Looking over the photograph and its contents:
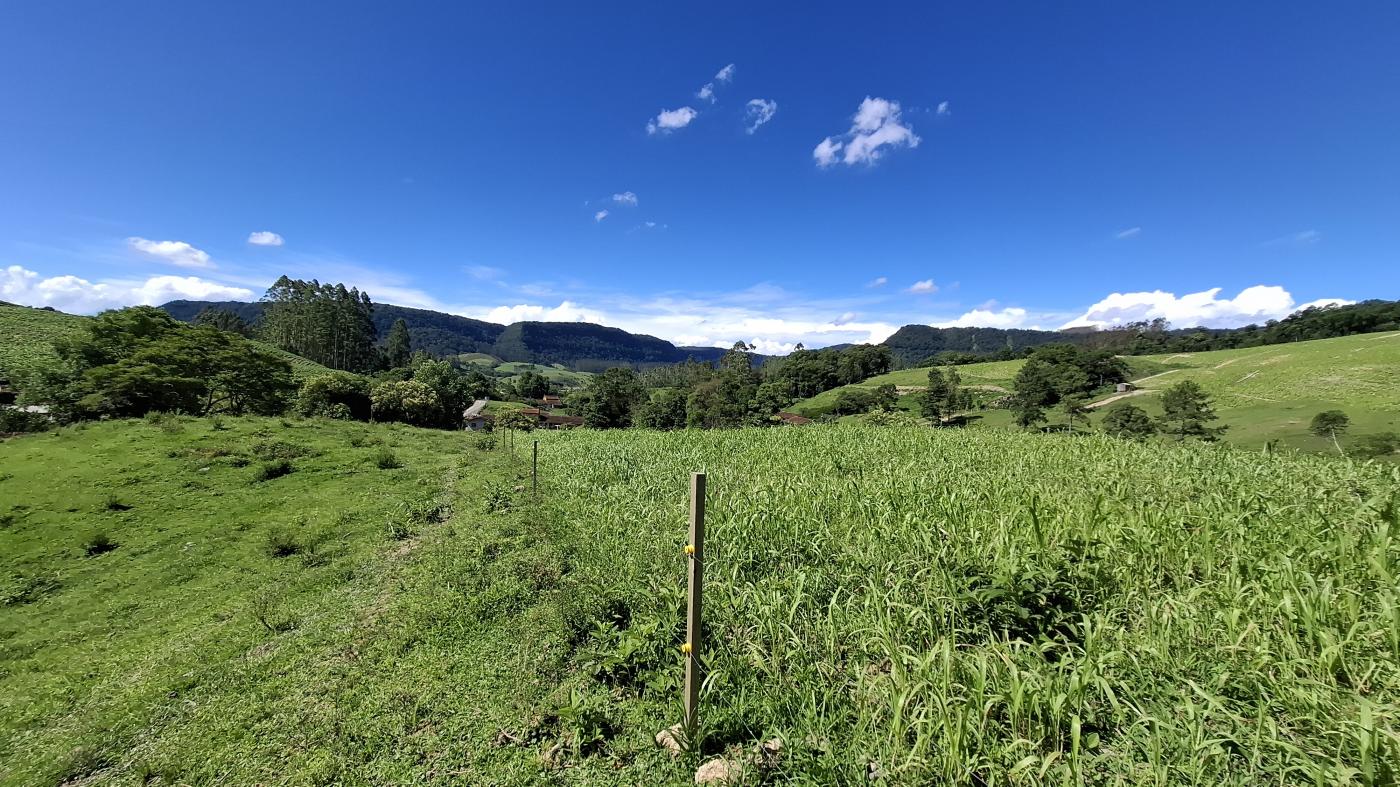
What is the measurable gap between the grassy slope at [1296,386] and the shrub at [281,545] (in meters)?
35.3

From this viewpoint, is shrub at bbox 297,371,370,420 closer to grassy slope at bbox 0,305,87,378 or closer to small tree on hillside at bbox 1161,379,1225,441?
grassy slope at bbox 0,305,87,378

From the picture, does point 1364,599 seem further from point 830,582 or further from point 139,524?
point 139,524

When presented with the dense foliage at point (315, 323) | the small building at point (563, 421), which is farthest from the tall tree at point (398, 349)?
the small building at point (563, 421)

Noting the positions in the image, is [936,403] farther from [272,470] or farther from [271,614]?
[271,614]

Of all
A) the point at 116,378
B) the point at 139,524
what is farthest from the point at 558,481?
the point at 116,378

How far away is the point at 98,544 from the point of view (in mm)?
9070

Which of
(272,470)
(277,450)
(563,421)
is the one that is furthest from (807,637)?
(563,421)

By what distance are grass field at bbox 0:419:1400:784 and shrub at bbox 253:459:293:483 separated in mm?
5532

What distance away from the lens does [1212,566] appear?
133 inches

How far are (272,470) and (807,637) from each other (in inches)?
702

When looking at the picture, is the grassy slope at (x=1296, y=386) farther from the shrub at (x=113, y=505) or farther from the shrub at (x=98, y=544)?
the shrub at (x=113, y=505)

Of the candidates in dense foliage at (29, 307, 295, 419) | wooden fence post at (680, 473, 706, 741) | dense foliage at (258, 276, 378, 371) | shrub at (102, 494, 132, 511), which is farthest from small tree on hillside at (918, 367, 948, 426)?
dense foliage at (258, 276, 378, 371)

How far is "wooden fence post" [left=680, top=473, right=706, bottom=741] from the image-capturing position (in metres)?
2.80

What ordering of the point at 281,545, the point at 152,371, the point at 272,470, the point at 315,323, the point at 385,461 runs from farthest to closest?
the point at 315,323 → the point at 152,371 → the point at 385,461 → the point at 272,470 → the point at 281,545
